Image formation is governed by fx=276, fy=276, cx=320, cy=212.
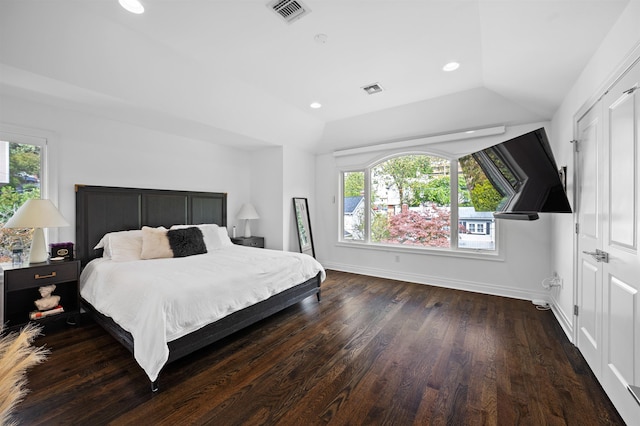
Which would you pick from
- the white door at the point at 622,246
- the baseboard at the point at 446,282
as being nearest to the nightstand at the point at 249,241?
the baseboard at the point at 446,282

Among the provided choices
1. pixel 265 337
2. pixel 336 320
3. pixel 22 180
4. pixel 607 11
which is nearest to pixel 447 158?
pixel 607 11

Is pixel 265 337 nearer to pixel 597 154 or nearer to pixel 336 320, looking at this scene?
pixel 336 320

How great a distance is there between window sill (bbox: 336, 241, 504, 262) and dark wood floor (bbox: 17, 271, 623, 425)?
1051mm

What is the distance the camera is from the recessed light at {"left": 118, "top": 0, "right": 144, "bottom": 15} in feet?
6.79

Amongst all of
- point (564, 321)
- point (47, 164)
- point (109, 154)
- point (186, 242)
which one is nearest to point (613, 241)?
point (564, 321)

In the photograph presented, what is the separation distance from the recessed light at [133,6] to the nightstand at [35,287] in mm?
2461

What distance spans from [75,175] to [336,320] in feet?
11.6

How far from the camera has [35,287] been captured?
2.75 metres

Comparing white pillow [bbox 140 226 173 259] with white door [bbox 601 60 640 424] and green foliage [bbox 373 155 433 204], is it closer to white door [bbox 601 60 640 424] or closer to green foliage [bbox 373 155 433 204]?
green foliage [bbox 373 155 433 204]

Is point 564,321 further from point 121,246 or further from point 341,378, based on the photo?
point 121,246

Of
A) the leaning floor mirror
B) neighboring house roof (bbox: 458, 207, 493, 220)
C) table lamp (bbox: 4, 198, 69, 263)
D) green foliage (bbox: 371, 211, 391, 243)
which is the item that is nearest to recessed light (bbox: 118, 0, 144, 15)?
table lamp (bbox: 4, 198, 69, 263)

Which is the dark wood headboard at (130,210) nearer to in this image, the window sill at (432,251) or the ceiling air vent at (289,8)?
the window sill at (432,251)

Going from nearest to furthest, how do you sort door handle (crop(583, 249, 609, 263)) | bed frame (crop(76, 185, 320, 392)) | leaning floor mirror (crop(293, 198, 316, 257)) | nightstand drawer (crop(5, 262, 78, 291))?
door handle (crop(583, 249, 609, 263))
bed frame (crop(76, 185, 320, 392))
nightstand drawer (crop(5, 262, 78, 291))
leaning floor mirror (crop(293, 198, 316, 257))

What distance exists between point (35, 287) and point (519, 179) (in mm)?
4966
